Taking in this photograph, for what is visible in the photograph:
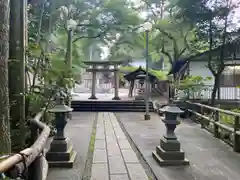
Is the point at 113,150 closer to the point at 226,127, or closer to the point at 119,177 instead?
the point at 119,177

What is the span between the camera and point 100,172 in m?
4.02

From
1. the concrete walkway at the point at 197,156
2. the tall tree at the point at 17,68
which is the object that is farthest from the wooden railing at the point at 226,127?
the tall tree at the point at 17,68

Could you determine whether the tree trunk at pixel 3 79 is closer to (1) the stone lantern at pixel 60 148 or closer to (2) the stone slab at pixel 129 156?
(1) the stone lantern at pixel 60 148

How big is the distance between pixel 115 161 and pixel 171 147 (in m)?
1.00

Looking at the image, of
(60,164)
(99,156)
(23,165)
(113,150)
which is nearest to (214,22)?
(113,150)

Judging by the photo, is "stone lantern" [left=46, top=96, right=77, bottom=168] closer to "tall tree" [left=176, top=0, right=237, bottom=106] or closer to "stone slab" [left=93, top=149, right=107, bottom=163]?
"stone slab" [left=93, top=149, right=107, bottom=163]

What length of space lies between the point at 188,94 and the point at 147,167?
357 inches

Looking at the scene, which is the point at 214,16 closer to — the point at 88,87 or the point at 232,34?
the point at 232,34

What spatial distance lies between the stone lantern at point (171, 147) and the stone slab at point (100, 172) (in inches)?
37.5

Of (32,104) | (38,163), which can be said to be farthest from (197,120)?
(38,163)

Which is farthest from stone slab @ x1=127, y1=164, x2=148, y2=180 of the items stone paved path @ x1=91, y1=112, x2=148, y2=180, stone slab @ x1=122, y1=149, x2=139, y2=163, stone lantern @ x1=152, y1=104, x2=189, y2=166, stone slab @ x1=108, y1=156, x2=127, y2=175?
stone lantern @ x1=152, y1=104, x2=189, y2=166

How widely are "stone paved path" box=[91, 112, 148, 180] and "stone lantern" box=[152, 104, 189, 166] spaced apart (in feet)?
1.47

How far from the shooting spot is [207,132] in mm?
7684

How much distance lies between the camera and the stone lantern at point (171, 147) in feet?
14.4
